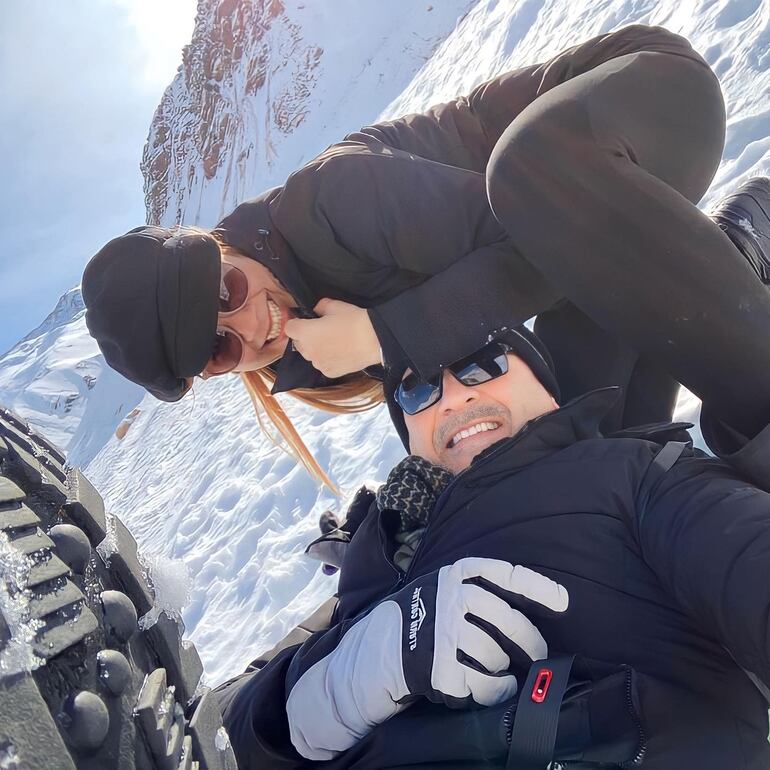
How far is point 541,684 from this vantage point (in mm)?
890

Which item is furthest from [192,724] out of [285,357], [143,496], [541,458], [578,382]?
[143,496]

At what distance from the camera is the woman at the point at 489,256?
1.13 metres

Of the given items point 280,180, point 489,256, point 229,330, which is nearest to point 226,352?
point 229,330

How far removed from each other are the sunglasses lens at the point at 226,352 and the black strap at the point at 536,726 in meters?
1.03

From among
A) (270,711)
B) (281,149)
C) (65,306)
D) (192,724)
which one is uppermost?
(65,306)

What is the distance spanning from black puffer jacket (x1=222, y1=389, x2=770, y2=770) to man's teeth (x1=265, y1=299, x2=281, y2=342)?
58cm

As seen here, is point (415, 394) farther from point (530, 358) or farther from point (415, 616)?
point (415, 616)

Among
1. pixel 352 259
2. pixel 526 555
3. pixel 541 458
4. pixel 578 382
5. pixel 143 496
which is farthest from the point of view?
pixel 143 496

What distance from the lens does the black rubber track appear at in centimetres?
49

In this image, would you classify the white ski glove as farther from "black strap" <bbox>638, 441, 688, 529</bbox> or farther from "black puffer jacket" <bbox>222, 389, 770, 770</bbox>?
"black strap" <bbox>638, 441, 688, 529</bbox>

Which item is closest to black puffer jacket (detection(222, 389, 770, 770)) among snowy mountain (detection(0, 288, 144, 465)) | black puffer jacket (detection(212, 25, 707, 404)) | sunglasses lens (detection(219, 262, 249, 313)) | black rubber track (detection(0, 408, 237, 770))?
black puffer jacket (detection(212, 25, 707, 404))

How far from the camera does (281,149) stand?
18.1m

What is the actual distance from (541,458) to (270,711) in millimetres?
681

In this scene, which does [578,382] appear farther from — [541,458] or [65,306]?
[65,306]
